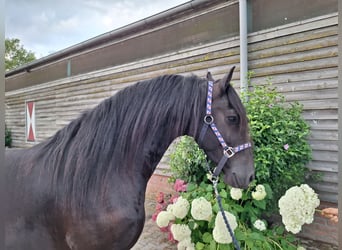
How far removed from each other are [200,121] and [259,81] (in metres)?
2.23

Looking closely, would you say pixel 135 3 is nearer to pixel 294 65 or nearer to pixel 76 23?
pixel 76 23

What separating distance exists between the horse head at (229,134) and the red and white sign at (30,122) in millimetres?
8219

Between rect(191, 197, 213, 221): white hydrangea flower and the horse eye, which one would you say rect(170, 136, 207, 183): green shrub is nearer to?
rect(191, 197, 213, 221): white hydrangea flower

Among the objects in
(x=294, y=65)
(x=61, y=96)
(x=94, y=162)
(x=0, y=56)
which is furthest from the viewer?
(x=61, y=96)

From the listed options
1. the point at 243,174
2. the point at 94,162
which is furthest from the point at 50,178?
the point at 243,174

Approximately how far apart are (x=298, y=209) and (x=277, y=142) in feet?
2.87

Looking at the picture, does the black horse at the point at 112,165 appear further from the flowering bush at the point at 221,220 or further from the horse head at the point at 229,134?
the flowering bush at the point at 221,220

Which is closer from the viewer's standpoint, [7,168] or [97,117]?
[97,117]

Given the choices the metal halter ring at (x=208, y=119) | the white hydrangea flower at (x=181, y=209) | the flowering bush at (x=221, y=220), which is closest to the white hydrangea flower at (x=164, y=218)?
the flowering bush at (x=221, y=220)

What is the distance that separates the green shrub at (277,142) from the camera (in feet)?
7.94

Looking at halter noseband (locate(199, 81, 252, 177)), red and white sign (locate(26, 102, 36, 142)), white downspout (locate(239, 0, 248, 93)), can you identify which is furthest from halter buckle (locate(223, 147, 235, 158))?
red and white sign (locate(26, 102, 36, 142))

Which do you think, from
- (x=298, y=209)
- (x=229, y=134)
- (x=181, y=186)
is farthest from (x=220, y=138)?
(x=181, y=186)

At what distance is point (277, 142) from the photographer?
8.14ft

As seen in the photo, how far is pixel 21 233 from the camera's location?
4.64ft
